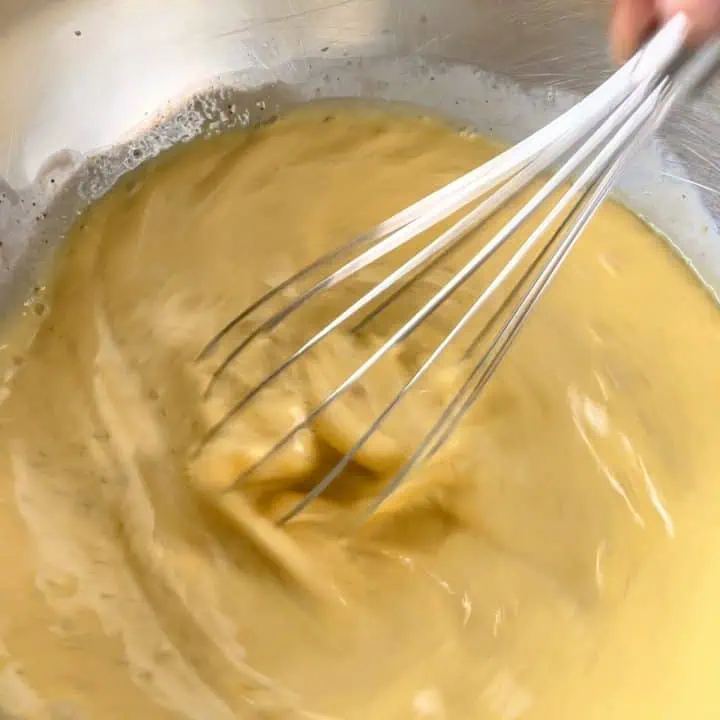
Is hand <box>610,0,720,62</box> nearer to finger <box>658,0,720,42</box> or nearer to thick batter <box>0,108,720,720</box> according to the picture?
finger <box>658,0,720,42</box>

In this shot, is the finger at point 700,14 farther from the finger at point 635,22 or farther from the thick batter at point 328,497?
the thick batter at point 328,497

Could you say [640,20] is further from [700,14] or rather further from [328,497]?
[328,497]

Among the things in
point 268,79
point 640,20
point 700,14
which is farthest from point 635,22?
point 268,79

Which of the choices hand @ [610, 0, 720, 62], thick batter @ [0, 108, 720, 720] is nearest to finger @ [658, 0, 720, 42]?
hand @ [610, 0, 720, 62]

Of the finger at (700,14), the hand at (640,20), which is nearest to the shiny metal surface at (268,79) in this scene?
the hand at (640,20)

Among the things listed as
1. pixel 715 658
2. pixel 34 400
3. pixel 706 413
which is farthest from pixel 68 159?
pixel 715 658

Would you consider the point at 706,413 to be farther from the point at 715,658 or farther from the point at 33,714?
the point at 33,714

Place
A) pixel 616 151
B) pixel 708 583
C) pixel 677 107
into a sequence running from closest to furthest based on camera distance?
pixel 616 151, pixel 708 583, pixel 677 107
